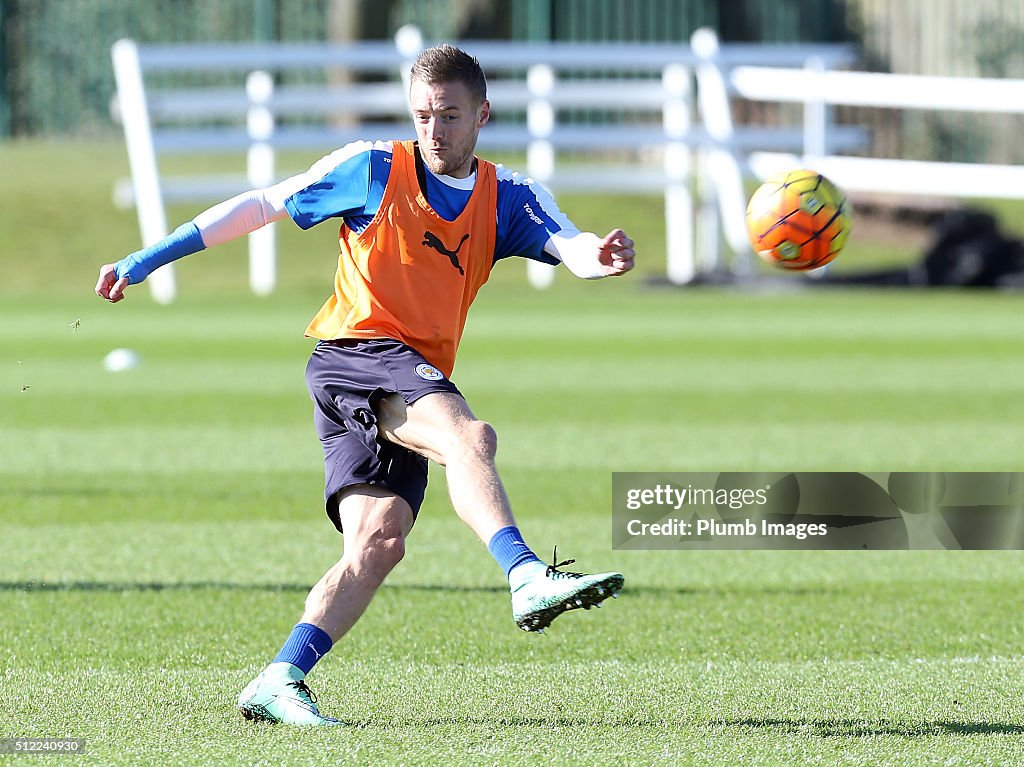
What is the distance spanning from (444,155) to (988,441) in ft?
20.7

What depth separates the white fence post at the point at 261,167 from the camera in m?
20.5

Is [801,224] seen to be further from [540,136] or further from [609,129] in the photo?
[609,129]

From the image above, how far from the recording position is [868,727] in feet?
16.4

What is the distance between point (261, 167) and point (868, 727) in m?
17.8

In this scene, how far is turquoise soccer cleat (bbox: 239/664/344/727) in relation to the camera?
4926 mm

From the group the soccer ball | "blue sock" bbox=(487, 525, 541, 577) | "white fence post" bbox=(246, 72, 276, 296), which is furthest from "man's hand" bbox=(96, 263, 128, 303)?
"white fence post" bbox=(246, 72, 276, 296)

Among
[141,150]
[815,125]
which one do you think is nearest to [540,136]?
[815,125]

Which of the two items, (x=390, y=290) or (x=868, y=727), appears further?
(x=390, y=290)

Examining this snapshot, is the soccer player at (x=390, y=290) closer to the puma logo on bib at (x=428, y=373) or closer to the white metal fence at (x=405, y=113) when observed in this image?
the puma logo on bib at (x=428, y=373)

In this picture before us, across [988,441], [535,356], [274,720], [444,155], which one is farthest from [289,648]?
[535,356]

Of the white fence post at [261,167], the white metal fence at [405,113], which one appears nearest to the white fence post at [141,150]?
the white metal fence at [405,113]

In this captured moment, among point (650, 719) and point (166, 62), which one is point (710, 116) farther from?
point (650, 719)

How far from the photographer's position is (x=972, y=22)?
101 feet

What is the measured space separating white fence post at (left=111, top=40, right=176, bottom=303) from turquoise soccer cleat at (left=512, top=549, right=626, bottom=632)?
15395 millimetres
